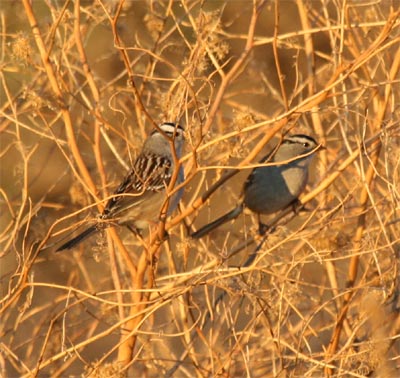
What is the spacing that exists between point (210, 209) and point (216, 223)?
16.8 inches

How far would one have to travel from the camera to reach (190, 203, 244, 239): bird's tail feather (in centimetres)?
521

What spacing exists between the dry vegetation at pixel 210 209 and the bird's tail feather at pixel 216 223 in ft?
0.21

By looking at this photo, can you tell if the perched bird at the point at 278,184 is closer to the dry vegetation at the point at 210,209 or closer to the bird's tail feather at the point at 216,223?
the bird's tail feather at the point at 216,223

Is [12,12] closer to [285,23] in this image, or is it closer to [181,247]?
[181,247]

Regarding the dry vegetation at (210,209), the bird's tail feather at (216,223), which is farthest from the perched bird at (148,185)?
the bird's tail feather at (216,223)

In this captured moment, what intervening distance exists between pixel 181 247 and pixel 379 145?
1.19 m

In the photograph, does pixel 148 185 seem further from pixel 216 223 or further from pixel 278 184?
pixel 278 184

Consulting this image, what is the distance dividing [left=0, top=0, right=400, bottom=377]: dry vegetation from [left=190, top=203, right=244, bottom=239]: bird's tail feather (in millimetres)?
64

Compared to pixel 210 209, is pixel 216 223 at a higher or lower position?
higher

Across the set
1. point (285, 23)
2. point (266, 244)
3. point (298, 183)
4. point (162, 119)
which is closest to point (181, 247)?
point (266, 244)

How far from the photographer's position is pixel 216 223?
540cm

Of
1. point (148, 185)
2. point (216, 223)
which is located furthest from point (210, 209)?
point (148, 185)

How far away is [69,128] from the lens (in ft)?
14.6

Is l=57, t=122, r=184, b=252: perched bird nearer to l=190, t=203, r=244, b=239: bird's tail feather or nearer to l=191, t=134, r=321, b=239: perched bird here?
l=190, t=203, r=244, b=239: bird's tail feather
